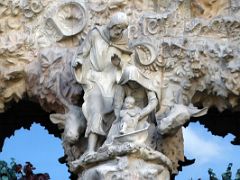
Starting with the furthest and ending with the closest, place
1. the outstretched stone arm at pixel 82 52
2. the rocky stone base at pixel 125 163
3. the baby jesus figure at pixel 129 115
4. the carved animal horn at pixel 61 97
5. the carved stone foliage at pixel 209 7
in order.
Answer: the carved stone foliage at pixel 209 7 < the carved animal horn at pixel 61 97 < the outstretched stone arm at pixel 82 52 < the baby jesus figure at pixel 129 115 < the rocky stone base at pixel 125 163

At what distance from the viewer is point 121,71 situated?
333 inches

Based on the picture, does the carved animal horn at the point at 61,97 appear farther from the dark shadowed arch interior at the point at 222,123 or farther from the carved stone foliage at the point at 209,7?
the carved stone foliage at the point at 209,7

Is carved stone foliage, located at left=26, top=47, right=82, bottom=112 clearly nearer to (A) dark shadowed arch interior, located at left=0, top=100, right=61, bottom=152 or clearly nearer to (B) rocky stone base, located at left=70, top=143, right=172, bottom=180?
(A) dark shadowed arch interior, located at left=0, top=100, right=61, bottom=152

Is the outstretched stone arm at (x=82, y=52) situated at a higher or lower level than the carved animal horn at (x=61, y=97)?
higher

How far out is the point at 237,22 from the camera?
881 cm

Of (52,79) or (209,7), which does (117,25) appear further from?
(209,7)

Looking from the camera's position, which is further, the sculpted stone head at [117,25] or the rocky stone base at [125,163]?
the sculpted stone head at [117,25]

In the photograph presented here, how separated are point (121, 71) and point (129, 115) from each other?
503 millimetres

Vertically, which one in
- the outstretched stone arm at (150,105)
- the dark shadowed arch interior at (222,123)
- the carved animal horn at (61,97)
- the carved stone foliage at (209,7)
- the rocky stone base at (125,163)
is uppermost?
the carved stone foliage at (209,7)

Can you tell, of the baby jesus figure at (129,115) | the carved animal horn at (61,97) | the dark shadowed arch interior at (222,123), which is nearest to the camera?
the baby jesus figure at (129,115)

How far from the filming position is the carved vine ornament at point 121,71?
815 centimetres

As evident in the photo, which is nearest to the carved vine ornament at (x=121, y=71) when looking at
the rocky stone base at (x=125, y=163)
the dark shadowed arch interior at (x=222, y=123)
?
the rocky stone base at (x=125, y=163)

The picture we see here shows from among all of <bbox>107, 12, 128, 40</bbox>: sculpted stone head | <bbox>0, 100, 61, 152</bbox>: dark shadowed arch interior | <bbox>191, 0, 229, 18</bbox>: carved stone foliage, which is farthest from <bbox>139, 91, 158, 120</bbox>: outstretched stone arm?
<bbox>0, 100, 61, 152</bbox>: dark shadowed arch interior

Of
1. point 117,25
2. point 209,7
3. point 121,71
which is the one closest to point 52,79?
point 121,71
